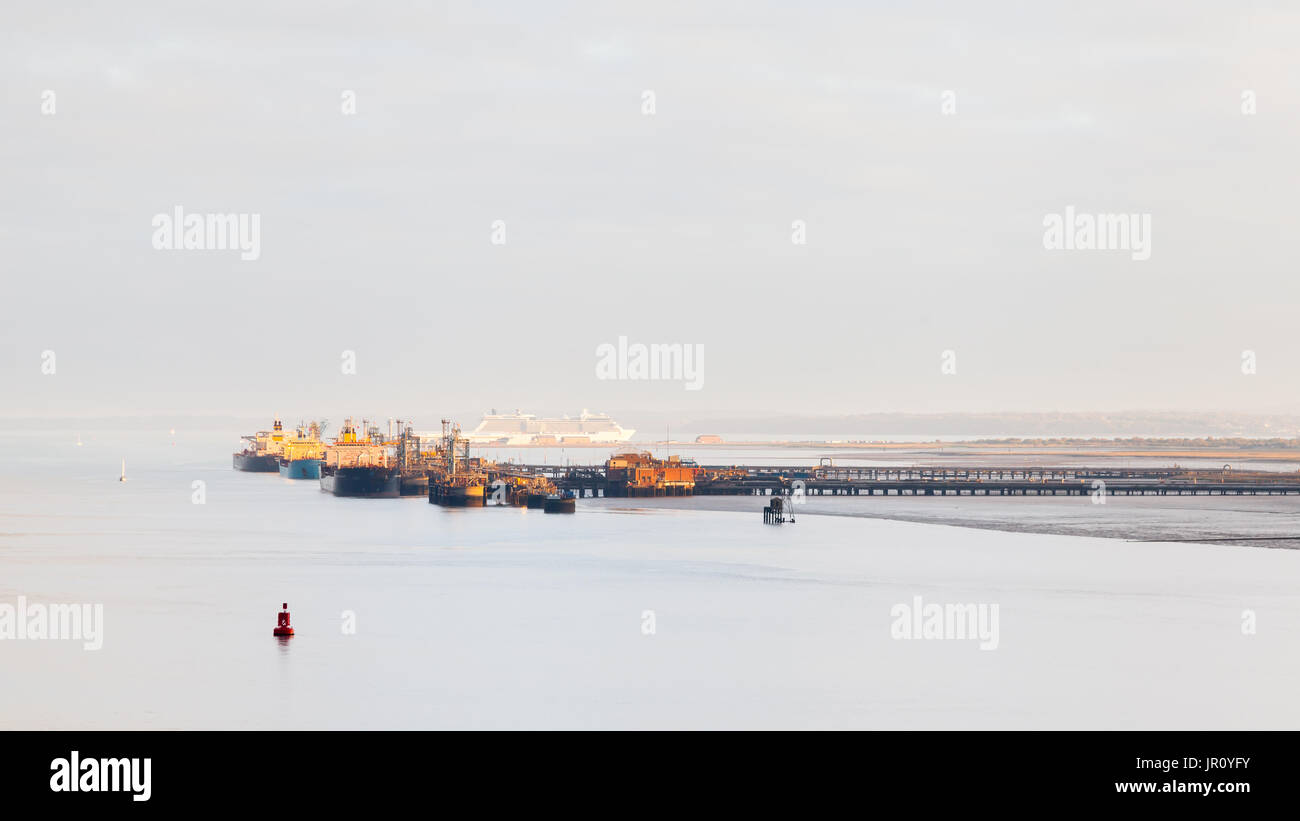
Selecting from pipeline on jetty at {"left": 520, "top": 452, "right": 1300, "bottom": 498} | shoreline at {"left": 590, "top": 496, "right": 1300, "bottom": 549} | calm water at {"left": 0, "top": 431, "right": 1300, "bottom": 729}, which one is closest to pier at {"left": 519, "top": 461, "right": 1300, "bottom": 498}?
pipeline on jetty at {"left": 520, "top": 452, "right": 1300, "bottom": 498}

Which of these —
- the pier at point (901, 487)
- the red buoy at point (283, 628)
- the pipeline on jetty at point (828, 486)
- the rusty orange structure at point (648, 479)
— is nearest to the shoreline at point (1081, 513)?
the pier at point (901, 487)

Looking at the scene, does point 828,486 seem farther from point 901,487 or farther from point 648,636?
point 648,636

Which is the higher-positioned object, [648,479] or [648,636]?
[648,479]

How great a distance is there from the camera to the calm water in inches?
1270

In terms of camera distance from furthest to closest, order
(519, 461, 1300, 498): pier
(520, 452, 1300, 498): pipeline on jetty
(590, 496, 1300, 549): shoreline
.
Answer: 1. (520, 452, 1300, 498): pipeline on jetty
2. (519, 461, 1300, 498): pier
3. (590, 496, 1300, 549): shoreline

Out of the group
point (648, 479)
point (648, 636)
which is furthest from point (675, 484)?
point (648, 636)

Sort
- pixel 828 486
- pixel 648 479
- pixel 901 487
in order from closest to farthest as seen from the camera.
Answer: pixel 828 486, pixel 648 479, pixel 901 487

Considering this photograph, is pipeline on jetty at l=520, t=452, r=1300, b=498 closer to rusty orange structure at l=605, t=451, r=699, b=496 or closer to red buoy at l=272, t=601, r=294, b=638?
rusty orange structure at l=605, t=451, r=699, b=496

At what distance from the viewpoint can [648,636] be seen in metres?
43.1

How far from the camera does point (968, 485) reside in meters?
133

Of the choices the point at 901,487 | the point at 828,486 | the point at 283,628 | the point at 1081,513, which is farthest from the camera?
the point at 901,487
